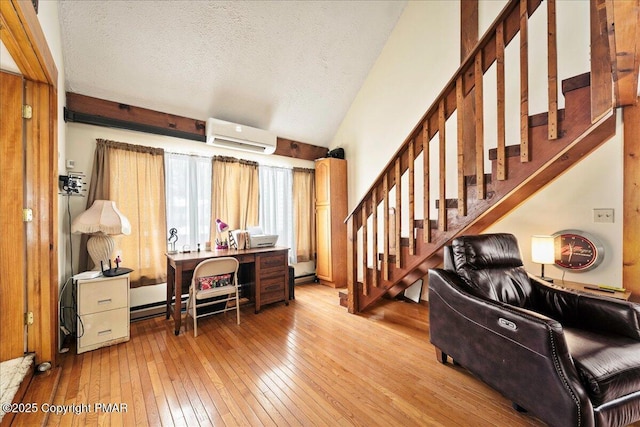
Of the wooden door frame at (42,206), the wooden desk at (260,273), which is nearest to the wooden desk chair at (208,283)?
the wooden desk at (260,273)

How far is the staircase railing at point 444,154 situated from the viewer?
1756 mm

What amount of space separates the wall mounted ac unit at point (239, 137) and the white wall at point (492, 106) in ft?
4.77

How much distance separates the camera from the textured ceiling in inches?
96.0

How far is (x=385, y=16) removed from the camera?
3.42m

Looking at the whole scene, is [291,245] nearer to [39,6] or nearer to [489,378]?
[489,378]

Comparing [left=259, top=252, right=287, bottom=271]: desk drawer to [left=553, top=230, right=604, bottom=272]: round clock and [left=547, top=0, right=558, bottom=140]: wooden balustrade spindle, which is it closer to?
[left=547, top=0, right=558, bottom=140]: wooden balustrade spindle

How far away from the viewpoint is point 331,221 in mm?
4203

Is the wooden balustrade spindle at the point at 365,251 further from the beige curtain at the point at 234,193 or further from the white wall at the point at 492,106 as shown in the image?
the beige curtain at the point at 234,193

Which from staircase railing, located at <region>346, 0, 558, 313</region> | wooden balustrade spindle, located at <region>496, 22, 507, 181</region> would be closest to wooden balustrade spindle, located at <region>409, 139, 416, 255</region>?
staircase railing, located at <region>346, 0, 558, 313</region>

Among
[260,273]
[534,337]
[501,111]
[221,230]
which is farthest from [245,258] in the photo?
[501,111]

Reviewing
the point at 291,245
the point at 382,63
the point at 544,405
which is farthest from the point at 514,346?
the point at 382,63

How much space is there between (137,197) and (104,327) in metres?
1.37

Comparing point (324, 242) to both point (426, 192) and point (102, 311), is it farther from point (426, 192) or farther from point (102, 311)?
point (102, 311)

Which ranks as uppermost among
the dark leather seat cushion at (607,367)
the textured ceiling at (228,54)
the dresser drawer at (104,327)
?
the textured ceiling at (228,54)
